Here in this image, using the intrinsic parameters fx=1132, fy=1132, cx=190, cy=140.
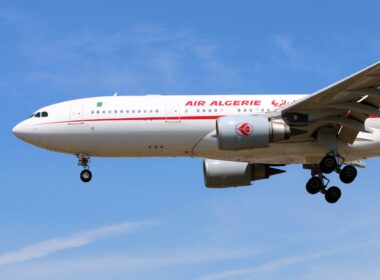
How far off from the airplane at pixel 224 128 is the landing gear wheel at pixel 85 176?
42 millimetres

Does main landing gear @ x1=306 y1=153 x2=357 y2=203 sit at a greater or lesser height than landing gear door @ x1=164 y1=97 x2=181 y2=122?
lesser

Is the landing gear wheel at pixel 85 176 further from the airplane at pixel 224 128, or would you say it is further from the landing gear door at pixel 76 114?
the landing gear door at pixel 76 114

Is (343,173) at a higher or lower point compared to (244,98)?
lower

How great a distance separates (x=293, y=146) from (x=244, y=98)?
2.98 metres

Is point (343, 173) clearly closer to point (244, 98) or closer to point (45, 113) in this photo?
point (244, 98)

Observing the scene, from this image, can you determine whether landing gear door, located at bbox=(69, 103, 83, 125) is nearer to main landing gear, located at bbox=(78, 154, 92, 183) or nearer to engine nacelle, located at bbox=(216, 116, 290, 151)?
main landing gear, located at bbox=(78, 154, 92, 183)

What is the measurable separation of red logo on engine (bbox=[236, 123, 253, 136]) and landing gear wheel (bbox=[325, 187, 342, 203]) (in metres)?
6.06

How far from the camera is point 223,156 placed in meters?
46.9

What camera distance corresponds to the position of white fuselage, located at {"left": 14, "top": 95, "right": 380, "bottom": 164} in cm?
4644

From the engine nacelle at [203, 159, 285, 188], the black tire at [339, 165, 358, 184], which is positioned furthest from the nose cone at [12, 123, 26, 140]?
the black tire at [339, 165, 358, 184]

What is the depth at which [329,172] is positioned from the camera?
152 feet

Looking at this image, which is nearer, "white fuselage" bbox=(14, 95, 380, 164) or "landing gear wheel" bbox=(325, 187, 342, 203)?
"white fuselage" bbox=(14, 95, 380, 164)

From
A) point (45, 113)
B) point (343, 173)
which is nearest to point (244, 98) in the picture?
point (343, 173)

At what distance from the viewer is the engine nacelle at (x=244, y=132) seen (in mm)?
44312
